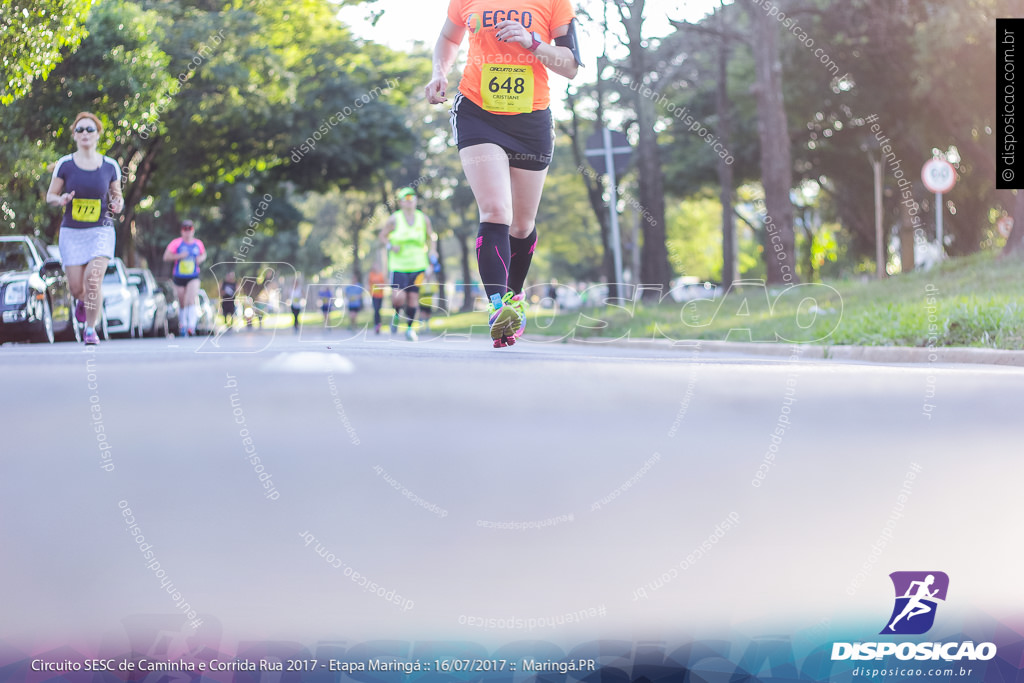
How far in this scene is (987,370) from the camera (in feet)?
10.4

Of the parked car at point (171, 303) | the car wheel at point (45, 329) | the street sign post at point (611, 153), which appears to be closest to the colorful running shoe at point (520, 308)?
the car wheel at point (45, 329)

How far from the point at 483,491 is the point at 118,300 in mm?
4247

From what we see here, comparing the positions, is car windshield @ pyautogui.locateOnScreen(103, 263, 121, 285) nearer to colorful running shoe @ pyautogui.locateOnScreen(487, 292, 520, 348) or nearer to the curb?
the curb

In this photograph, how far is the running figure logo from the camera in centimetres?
315

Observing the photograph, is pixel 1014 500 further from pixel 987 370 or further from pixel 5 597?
pixel 5 597

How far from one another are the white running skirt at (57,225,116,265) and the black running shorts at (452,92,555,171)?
1.91 meters

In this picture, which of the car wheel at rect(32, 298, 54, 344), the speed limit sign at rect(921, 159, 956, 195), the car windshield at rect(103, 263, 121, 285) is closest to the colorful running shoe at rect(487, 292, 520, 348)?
the car wheel at rect(32, 298, 54, 344)

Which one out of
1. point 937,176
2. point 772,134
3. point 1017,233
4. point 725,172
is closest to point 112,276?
point 937,176

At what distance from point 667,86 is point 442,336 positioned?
23121 millimetres

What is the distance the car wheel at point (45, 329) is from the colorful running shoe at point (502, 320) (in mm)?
1862

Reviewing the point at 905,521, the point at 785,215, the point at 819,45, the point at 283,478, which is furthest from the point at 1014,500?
the point at 819,45

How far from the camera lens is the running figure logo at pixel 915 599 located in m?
3.15
